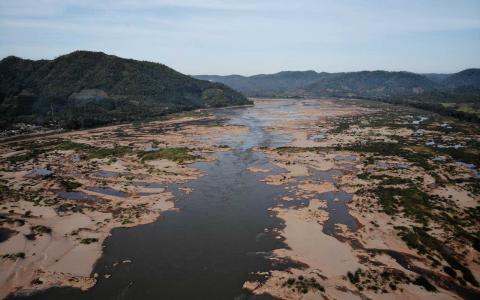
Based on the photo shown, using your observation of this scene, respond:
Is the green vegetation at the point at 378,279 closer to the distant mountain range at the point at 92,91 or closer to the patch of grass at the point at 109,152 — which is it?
the patch of grass at the point at 109,152

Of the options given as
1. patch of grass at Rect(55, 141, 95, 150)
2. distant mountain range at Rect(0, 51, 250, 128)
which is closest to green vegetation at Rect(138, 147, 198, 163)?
patch of grass at Rect(55, 141, 95, 150)

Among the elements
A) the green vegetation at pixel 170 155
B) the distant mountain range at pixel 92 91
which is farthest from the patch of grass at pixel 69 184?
the distant mountain range at pixel 92 91

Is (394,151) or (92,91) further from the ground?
(92,91)

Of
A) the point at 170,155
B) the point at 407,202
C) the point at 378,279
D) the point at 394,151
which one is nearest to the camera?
the point at 378,279

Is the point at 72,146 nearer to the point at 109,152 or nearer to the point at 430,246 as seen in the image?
the point at 109,152

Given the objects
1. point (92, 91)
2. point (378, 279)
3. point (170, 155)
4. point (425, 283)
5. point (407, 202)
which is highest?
point (92, 91)

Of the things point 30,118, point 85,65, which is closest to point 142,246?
point 30,118

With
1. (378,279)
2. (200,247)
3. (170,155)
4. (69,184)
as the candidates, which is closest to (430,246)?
(378,279)

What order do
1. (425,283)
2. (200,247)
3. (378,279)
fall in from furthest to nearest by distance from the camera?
1. (200,247)
2. (378,279)
3. (425,283)
